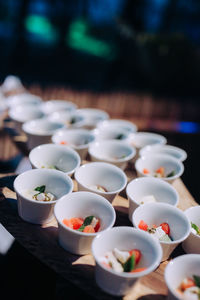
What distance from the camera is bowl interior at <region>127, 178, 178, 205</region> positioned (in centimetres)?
218

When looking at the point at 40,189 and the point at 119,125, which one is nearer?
the point at 40,189

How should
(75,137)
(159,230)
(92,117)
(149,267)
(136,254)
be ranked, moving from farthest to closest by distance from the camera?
(92,117) < (75,137) < (159,230) < (136,254) < (149,267)

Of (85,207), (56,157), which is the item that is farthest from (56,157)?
(85,207)

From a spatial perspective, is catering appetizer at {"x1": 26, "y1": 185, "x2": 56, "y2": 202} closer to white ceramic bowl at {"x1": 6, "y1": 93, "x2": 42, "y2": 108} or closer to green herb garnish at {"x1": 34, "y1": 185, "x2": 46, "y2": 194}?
green herb garnish at {"x1": 34, "y1": 185, "x2": 46, "y2": 194}

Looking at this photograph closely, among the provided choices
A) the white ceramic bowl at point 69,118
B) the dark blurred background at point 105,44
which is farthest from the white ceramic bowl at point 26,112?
the dark blurred background at point 105,44

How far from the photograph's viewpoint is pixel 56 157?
8.13ft

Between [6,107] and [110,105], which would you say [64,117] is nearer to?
[6,107]

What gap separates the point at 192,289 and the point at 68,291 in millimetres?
782

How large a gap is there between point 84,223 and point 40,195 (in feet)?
1.02

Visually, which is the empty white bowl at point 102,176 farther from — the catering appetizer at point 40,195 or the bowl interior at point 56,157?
the catering appetizer at point 40,195

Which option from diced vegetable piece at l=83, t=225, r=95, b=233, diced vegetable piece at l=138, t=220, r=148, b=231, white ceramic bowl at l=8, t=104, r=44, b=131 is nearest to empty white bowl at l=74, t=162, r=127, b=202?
diced vegetable piece at l=138, t=220, r=148, b=231

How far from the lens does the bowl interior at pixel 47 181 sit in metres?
2.04

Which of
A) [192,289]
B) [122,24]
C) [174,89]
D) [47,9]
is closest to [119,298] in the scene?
[192,289]

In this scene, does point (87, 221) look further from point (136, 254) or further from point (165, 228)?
point (165, 228)
